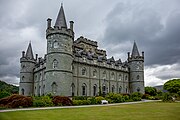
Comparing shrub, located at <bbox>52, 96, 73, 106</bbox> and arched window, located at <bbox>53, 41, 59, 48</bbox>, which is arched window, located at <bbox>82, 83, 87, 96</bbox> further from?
shrub, located at <bbox>52, 96, 73, 106</bbox>

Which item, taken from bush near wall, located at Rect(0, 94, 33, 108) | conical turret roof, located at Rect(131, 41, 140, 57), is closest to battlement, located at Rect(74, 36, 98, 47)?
conical turret roof, located at Rect(131, 41, 140, 57)

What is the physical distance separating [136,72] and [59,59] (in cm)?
2861

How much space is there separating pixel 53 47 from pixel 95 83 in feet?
47.6

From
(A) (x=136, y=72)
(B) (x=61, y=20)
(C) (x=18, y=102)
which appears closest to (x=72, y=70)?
(B) (x=61, y=20)

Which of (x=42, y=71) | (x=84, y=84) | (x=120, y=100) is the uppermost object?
(x=42, y=71)

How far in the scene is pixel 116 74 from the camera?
177 ft

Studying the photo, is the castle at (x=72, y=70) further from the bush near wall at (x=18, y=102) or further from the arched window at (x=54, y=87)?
the bush near wall at (x=18, y=102)

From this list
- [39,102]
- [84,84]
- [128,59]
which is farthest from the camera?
[128,59]

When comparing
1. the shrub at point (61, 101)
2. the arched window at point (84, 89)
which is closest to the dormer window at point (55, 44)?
the arched window at point (84, 89)

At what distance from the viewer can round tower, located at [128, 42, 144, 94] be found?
2242 inches

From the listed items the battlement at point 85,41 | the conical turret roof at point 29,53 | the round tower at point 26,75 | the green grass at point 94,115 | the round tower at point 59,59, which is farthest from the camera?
the battlement at point 85,41

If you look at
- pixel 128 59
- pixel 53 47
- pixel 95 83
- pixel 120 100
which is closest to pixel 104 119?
pixel 120 100

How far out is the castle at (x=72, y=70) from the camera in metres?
36.6

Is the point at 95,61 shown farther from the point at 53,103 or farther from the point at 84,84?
the point at 53,103
